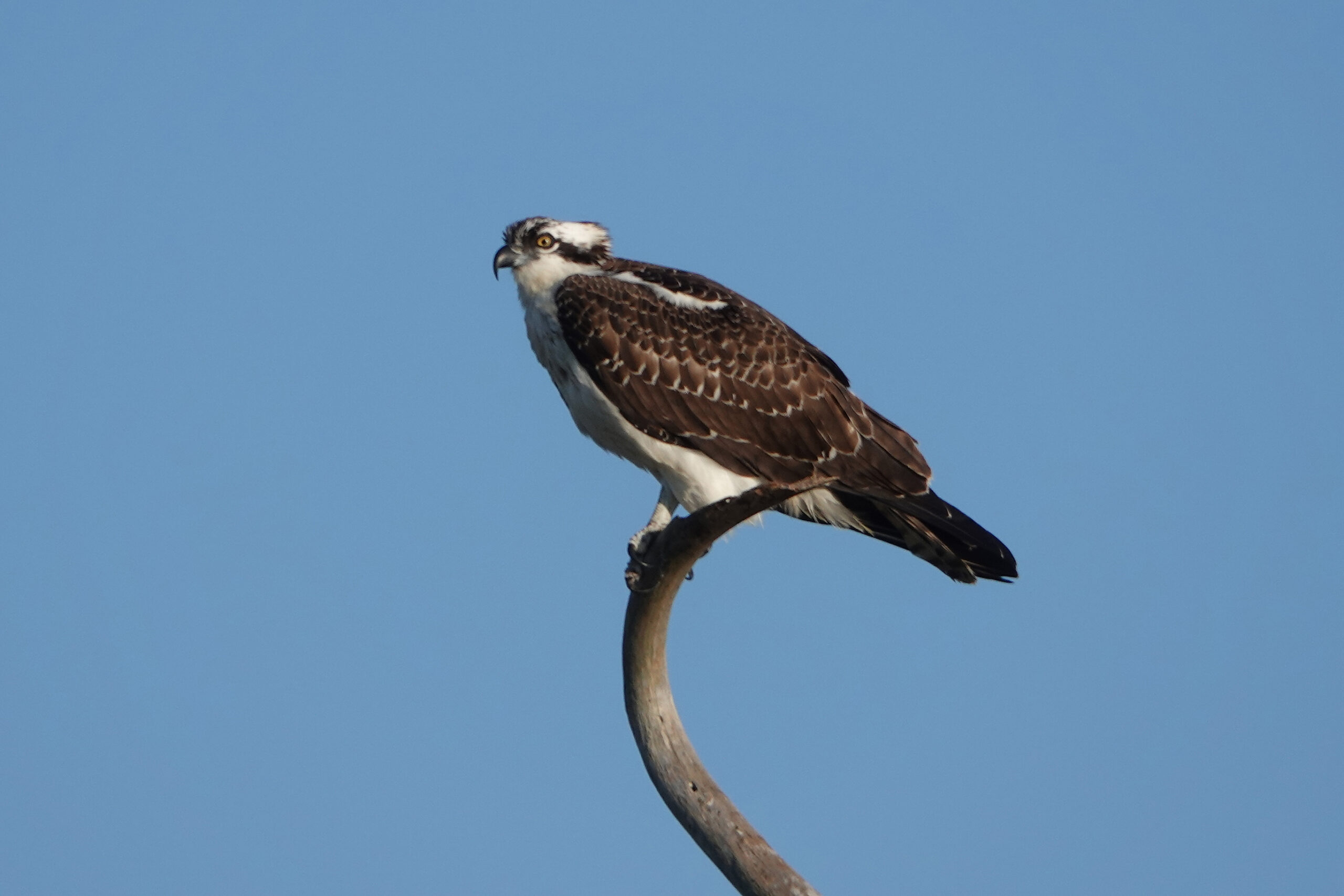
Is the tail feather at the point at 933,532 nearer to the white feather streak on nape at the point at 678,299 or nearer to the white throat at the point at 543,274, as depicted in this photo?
the white feather streak on nape at the point at 678,299

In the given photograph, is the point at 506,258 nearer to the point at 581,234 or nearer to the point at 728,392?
the point at 581,234

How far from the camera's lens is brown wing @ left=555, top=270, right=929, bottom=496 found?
9133 millimetres

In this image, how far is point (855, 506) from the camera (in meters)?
9.52

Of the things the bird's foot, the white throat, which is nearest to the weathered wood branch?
the bird's foot

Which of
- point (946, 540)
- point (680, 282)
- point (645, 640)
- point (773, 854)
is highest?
point (680, 282)

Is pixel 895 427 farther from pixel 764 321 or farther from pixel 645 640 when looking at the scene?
pixel 645 640

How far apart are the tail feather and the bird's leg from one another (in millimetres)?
844

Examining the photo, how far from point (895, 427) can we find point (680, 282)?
5.80ft

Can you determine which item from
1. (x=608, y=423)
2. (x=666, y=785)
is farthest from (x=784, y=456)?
(x=666, y=785)

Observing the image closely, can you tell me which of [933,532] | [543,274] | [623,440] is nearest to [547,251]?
[543,274]

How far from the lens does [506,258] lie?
10.0 m

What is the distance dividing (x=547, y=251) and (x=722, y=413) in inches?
71.8

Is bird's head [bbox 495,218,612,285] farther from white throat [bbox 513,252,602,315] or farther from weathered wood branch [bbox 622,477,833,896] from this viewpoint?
weathered wood branch [bbox 622,477,833,896]

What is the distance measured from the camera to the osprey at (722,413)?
909 centimetres
